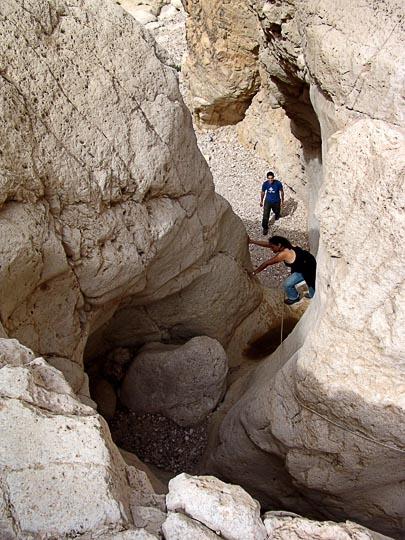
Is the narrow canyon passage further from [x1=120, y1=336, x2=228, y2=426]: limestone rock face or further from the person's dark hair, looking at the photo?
the person's dark hair

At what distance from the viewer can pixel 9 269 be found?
2.29 m

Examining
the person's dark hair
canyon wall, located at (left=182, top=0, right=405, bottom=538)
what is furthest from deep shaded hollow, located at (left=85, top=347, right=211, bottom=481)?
the person's dark hair

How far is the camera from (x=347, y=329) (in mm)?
2492

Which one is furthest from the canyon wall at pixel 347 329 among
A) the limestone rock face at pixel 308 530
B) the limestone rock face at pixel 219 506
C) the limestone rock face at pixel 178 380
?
the limestone rock face at pixel 219 506

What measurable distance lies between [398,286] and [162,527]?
4.60 ft

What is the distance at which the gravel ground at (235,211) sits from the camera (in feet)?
12.9

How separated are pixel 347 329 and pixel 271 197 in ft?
10.6

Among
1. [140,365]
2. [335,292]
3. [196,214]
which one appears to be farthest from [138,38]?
[140,365]

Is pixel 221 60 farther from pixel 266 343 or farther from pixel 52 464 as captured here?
pixel 52 464

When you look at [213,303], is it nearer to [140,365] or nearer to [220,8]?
[140,365]

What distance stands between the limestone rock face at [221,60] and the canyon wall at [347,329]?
2618 millimetres

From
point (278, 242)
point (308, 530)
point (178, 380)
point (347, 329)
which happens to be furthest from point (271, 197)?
point (308, 530)

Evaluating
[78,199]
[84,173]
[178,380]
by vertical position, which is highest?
[84,173]

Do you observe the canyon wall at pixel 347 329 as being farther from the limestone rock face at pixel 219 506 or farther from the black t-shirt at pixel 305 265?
the limestone rock face at pixel 219 506
